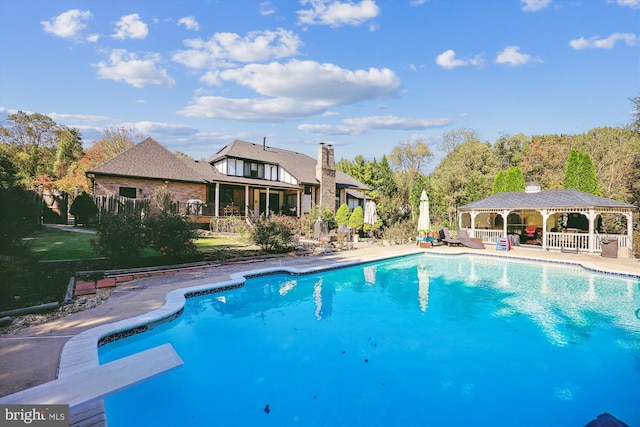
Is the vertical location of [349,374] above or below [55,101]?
below

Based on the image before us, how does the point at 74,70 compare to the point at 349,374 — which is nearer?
the point at 349,374

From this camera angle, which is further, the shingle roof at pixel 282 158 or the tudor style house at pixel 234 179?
the shingle roof at pixel 282 158

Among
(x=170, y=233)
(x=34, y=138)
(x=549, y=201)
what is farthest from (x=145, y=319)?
(x=34, y=138)

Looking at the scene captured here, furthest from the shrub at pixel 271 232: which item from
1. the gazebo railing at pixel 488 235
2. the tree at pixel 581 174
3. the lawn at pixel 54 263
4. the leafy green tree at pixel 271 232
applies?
the tree at pixel 581 174

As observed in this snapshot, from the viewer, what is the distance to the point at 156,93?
23.9 meters

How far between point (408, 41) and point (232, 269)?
1706 centimetres

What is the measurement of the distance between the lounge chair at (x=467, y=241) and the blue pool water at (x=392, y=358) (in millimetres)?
7699

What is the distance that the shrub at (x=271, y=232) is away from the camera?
1375 cm

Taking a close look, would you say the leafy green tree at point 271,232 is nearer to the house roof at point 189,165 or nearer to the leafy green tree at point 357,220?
the leafy green tree at point 357,220

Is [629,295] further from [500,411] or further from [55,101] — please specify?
[55,101]

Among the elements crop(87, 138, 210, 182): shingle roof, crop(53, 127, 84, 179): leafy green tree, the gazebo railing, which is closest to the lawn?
crop(87, 138, 210, 182): shingle roof

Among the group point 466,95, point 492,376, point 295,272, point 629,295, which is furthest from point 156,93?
point 629,295

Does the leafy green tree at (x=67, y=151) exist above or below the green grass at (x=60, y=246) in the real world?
above

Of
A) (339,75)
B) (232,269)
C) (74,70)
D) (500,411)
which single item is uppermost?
(339,75)
